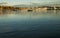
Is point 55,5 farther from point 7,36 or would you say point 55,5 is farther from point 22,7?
point 7,36

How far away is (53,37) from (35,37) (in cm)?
158

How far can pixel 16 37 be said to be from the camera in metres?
14.8

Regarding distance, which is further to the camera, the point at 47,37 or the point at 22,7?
the point at 22,7

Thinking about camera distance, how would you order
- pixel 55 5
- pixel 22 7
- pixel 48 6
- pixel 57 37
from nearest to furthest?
pixel 57 37 → pixel 55 5 → pixel 48 6 → pixel 22 7

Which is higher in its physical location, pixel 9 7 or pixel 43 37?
pixel 43 37

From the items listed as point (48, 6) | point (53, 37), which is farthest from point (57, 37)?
point (48, 6)

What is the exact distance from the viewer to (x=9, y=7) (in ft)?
407

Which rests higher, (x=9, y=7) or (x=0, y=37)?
(x=0, y=37)

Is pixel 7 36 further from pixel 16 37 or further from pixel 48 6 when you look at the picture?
pixel 48 6

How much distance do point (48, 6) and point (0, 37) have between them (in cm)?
12284

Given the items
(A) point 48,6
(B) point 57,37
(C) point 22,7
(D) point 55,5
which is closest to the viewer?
(B) point 57,37

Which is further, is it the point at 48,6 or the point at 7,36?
Result: the point at 48,6

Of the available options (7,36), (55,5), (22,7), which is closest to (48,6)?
(55,5)

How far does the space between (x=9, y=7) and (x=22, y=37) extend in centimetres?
11063
